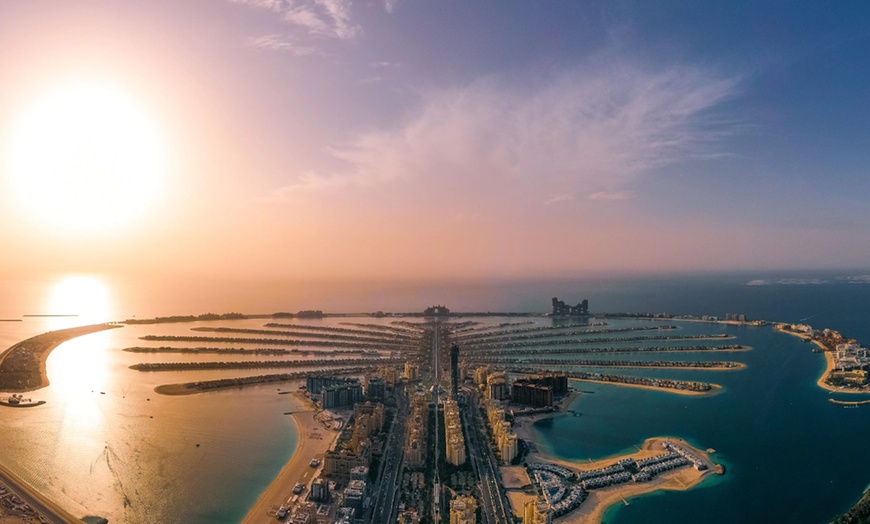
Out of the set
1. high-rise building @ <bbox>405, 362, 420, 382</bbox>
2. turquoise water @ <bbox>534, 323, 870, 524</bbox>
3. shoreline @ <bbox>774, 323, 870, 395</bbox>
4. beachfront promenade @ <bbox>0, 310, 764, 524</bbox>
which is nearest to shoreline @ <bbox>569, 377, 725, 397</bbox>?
beachfront promenade @ <bbox>0, 310, 764, 524</bbox>

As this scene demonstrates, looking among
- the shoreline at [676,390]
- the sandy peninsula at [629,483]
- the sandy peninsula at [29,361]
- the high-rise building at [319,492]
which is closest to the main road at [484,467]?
the sandy peninsula at [629,483]

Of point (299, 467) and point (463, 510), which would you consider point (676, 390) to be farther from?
point (299, 467)

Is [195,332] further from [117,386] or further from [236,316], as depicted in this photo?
[117,386]

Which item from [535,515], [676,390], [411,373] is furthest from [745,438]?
[411,373]

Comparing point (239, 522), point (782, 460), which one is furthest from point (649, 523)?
point (239, 522)

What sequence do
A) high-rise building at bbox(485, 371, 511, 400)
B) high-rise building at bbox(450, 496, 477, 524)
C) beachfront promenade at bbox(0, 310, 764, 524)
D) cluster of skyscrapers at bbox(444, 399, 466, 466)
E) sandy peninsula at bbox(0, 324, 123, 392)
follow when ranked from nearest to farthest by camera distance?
high-rise building at bbox(450, 496, 477, 524) → beachfront promenade at bbox(0, 310, 764, 524) → cluster of skyscrapers at bbox(444, 399, 466, 466) → high-rise building at bbox(485, 371, 511, 400) → sandy peninsula at bbox(0, 324, 123, 392)

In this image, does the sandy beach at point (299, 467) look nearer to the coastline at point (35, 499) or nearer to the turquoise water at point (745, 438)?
the coastline at point (35, 499)

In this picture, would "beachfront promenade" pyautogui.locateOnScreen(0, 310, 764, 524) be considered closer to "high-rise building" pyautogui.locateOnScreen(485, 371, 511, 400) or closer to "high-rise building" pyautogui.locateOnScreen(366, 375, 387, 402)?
"high-rise building" pyautogui.locateOnScreen(366, 375, 387, 402)
